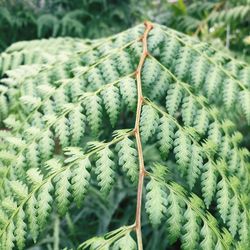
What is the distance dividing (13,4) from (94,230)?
2.49 m

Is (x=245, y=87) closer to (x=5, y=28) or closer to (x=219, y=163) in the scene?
(x=219, y=163)

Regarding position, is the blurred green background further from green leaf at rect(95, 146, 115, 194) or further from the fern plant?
green leaf at rect(95, 146, 115, 194)

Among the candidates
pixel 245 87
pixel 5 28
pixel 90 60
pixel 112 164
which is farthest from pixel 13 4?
pixel 112 164

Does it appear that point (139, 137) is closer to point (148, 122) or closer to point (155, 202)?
point (148, 122)

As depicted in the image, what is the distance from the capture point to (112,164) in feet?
2.66

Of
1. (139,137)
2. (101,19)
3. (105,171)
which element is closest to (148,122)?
(139,137)

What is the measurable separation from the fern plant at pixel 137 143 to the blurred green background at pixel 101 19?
1.45m

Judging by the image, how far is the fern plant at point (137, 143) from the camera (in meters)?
0.79

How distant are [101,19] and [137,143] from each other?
123 inches

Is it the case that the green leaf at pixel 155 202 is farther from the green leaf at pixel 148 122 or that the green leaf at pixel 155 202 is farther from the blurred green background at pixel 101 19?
the blurred green background at pixel 101 19

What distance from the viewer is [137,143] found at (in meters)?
0.83

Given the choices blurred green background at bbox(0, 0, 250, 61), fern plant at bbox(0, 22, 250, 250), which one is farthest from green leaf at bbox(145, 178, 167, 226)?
blurred green background at bbox(0, 0, 250, 61)

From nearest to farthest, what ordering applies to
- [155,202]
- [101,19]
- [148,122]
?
[155,202], [148,122], [101,19]

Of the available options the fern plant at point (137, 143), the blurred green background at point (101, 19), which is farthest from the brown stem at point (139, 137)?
the blurred green background at point (101, 19)
